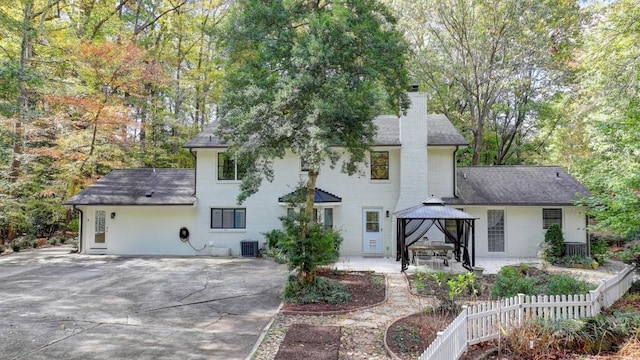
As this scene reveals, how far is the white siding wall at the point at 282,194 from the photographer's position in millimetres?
16250

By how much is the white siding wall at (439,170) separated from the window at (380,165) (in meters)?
1.86

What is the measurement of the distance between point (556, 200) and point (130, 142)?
22346 mm

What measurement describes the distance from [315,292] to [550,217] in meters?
11.8

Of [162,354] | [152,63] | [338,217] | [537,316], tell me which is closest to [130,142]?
[152,63]

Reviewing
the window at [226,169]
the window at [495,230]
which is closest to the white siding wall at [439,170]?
the window at [495,230]

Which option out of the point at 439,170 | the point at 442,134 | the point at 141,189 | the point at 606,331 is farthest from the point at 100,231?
the point at 606,331

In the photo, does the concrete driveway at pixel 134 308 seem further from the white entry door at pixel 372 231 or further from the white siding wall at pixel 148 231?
the white entry door at pixel 372 231

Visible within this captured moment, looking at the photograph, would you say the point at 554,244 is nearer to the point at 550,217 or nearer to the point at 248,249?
the point at 550,217

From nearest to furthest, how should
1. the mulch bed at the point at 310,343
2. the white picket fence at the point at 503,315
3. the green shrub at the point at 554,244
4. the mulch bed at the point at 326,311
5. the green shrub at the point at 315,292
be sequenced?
the white picket fence at the point at 503,315
the mulch bed at the point at 310,343
the mulch bed at the point at 326,311
the green shrub at the point at 315,292
the green shrub at the point at 554,244

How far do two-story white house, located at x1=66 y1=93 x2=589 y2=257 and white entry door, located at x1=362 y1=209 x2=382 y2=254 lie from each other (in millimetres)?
44

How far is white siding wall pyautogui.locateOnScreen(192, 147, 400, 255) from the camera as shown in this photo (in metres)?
16.2

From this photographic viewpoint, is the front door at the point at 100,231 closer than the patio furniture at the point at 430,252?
No

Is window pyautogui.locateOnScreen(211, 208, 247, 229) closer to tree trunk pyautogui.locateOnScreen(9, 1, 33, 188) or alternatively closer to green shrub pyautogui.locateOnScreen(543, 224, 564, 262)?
tree trunk pyautogui.locateOnScreen(9, 1, 33, 188)

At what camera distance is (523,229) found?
1573 centimetres
